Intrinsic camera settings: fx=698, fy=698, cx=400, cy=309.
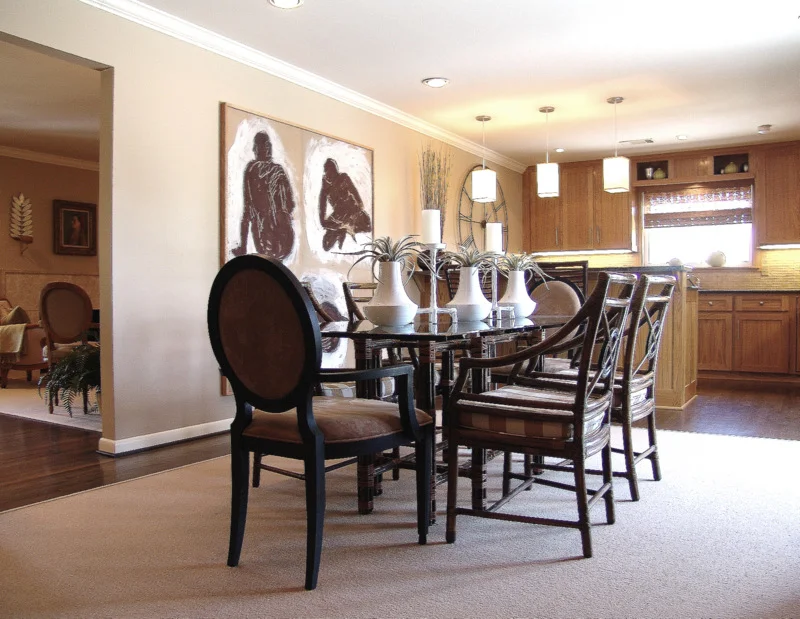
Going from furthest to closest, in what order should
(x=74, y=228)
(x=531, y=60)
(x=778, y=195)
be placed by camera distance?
1. (x=74, y=228)
2. (x=778, y=195)
3. (x=531, y=60)

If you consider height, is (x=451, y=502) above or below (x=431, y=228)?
below

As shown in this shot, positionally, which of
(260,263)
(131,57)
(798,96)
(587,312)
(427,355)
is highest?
(798,96)

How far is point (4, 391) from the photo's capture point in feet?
20.2

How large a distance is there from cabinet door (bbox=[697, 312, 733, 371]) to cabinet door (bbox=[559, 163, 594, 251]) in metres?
1.65

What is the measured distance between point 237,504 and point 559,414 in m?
1.01

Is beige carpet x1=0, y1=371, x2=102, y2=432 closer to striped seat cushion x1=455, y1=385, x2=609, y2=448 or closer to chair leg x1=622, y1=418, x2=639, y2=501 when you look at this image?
striped seat cushion x1=455, y1=385, x2=609, y2=448

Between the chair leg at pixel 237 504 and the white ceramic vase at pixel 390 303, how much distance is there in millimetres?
755

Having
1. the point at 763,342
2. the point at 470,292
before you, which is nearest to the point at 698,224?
the point at 763,342

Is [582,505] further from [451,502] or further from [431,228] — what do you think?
[431,228]

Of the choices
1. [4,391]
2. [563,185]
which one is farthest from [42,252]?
[563,185]

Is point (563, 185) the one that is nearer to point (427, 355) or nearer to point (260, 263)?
point (427, 355)

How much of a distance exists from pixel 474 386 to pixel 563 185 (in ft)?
20.1

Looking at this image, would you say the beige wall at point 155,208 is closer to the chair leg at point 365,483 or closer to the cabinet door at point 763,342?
the chair leg at point 365,483

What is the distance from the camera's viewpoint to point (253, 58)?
14.7ft
